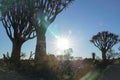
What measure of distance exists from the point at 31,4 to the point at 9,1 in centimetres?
203

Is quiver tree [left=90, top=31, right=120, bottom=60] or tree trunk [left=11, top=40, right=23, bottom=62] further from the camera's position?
quiver tree [left=90, top=31, right=120, bottom=60]

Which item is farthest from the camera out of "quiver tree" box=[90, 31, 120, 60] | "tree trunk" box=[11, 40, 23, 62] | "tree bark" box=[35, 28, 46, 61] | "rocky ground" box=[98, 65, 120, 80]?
"quiver tree" box=[90, 31, 120, 60]

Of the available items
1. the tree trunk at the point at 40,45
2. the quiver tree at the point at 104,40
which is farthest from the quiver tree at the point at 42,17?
the quiver tree at the point at 104,40

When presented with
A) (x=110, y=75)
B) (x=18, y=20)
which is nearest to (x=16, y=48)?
(x=18, y=20)

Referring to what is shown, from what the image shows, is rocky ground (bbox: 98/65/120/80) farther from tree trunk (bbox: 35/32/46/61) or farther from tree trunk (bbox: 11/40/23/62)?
tree trunk (bbox: 11/40/23/62)

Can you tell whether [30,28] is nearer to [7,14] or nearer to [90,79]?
[7,14]

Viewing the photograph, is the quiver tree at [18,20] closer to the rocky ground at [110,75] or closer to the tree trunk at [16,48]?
the tree trunk at [16,48]

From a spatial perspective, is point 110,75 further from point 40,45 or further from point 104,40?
point 104,40

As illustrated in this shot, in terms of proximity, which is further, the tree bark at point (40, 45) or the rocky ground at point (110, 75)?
the tree bark at point (40, 45)

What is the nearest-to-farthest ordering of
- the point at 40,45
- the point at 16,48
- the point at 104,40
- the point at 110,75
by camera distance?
the point at 110,75 < the point at 40,45 < the point at 16,48 < the point at 104,40

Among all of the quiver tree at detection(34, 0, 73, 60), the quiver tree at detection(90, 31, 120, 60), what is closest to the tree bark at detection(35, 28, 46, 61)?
the quiver tree at detection(34, 0, 73, 60)

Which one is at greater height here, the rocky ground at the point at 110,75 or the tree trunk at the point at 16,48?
the tree trunk at the point at 16,48

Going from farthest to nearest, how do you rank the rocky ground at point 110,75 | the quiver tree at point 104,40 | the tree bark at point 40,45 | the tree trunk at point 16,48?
the quiver tree at point 104,40 < the tree trunk at point 16,48 < the tree bark at point 40,45 < the rocky ground at point 110,75

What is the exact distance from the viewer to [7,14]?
57.9 ft
